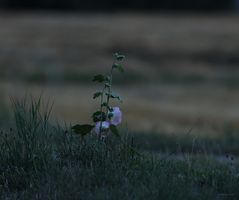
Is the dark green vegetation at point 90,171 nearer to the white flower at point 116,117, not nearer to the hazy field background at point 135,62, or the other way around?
the white flower at point 116,117

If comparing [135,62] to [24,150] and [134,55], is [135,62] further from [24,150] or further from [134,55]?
[24,150]

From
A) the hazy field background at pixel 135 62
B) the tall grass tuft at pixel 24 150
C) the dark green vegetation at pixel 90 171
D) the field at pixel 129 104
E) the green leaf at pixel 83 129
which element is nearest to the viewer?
the dark green vegetation at pixel 90 171

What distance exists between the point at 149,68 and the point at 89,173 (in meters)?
18.1

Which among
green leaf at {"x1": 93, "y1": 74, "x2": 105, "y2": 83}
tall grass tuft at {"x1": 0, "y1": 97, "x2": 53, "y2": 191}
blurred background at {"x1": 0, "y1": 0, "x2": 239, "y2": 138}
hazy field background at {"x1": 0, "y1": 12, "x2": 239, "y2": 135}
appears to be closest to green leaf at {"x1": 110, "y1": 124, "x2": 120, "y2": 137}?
green leaf at {"x1": 93, "y1": 74, "x2": 105, "y2": 83}

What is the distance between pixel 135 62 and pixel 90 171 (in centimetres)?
1871

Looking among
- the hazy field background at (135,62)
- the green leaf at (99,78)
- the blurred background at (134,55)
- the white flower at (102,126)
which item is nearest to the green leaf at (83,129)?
the white flower at (102,126)

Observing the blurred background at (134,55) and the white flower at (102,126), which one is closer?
the white flower at (102,126)

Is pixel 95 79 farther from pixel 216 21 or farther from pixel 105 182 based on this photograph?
pixel 216 21

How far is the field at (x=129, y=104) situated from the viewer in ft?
19.2

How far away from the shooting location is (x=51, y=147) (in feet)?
20.7

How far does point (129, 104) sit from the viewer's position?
58.5 ft

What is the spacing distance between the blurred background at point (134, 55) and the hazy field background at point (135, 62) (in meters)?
0.03

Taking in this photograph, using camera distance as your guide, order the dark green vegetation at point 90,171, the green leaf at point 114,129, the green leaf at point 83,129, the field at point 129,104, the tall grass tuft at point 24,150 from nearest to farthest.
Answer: the dark green vegetation at point 90,171 < the field at point 129,104 < the tall grass tuft at point 24,150 < the green leaf at point 114,129 < the green leaf at point 83,129

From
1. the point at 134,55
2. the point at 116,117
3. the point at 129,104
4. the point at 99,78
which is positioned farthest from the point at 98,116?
the point at 134,55
